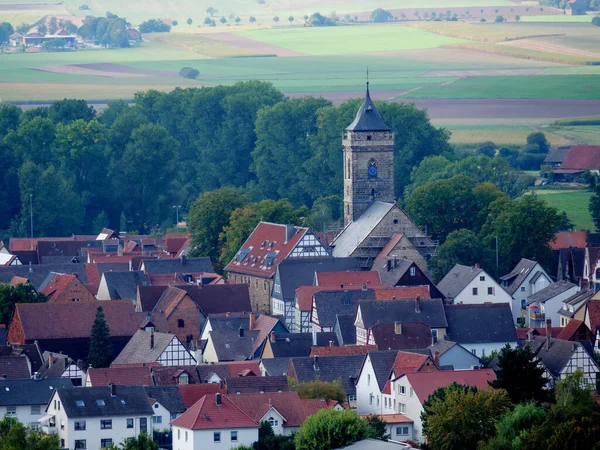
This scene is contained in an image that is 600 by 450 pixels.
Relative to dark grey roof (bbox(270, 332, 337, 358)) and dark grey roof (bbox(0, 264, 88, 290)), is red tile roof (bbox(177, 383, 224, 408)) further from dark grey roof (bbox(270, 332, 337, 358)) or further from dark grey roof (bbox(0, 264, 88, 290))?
dark grey roof (bbox(0, 264, 88, 290))

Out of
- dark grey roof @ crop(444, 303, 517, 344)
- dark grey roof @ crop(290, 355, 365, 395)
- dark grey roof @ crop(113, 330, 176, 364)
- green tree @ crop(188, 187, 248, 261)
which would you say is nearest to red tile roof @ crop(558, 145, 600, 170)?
green tree @ crop(188, 187, 248, 261)

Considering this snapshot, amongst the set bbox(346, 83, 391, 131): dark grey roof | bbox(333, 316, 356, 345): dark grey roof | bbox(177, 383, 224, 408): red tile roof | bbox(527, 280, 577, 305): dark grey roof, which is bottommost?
bbox(527, 280, 577, 305): dark grey roof

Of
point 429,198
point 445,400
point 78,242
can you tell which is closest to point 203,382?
point 445,400

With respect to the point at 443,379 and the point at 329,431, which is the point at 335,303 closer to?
the point at 443,379

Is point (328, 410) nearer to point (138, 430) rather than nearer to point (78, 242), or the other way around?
point (138, 430)

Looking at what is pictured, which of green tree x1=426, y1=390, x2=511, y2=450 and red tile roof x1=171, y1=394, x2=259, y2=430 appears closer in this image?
green tree x1=426, y1=390, x2=511, y2=450
